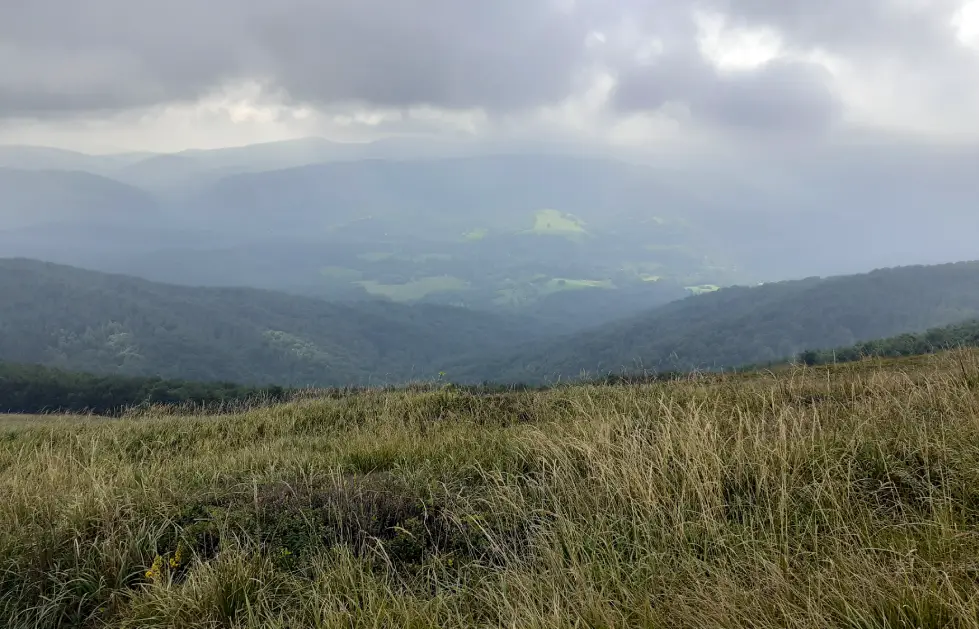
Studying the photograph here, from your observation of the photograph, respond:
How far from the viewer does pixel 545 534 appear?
3.41 m

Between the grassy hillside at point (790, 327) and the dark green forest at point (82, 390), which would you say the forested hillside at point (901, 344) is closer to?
the dark green forest at point (82, 390)

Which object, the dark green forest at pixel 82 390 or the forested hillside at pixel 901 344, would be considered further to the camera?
the dark green forest at pixel 82 390

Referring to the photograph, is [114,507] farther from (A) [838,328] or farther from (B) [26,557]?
(A) [838,328]

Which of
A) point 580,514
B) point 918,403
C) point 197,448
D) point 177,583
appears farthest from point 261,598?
point 918,403

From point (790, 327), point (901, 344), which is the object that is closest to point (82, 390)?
point (901, 344)

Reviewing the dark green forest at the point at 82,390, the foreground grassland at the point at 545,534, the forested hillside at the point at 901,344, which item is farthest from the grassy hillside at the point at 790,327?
the foreground grassland at the point at 545,534

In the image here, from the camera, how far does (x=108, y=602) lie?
10.8 feet

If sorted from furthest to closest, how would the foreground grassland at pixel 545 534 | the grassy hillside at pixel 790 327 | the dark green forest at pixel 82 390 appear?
1. the grassy hillside at pixel 790 327
2. the dark green forest at pixel 82 390
3. the foreground grassland at pixel 545 534

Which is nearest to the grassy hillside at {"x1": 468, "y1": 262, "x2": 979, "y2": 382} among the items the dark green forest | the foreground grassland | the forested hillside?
the forested hillside

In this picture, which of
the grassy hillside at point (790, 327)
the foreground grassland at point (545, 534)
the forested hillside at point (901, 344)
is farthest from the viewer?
the grassy hillside at point (790, 327)

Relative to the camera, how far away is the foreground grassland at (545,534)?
2.38m

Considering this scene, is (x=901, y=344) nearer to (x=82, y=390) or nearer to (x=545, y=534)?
(x=545, y=534)

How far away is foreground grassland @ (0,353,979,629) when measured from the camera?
2.38 m

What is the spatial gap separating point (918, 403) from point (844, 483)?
2.92 metres
